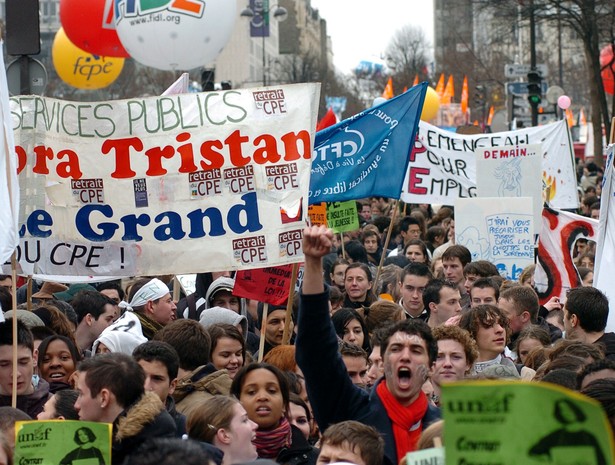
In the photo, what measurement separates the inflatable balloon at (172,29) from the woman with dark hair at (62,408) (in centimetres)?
882

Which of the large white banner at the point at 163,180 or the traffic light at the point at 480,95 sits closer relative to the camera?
the large white banner at the point at 163,180

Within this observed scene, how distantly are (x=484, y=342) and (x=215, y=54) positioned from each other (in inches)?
333

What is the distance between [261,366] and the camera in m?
5.84

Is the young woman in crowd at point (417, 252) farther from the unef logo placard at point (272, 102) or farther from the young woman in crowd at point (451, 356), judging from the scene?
the young woman in crowd at point (451, 356)

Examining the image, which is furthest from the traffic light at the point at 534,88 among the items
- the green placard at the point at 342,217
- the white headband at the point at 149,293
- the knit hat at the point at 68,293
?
the white headband at the point at 149,293

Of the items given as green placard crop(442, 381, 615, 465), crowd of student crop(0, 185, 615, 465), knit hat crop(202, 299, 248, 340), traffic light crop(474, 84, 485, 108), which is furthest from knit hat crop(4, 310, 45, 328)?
traffic light crop(474, 84, 485, 108)

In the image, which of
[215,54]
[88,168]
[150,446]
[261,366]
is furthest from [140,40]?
[150,446]

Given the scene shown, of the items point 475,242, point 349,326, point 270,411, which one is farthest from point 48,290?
point 270,411

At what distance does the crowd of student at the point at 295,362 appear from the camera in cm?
492

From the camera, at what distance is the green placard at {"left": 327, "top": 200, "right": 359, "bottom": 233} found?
12.0 metres

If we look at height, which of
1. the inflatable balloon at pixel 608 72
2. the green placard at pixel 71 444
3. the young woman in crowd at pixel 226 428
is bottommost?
the young woman in crowd at pixel 226 428

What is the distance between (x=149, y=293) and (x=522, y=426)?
6.07 metres

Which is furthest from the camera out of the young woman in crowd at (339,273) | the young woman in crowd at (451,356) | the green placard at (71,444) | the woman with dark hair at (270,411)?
the young woman in crowd at (339,273)

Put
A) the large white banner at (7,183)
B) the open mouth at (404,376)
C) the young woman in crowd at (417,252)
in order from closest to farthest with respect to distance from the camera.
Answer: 1. the open mouth at (404,376)
2. the large white banner at (7,183)
3. the young woman in crowd at (417,252)
